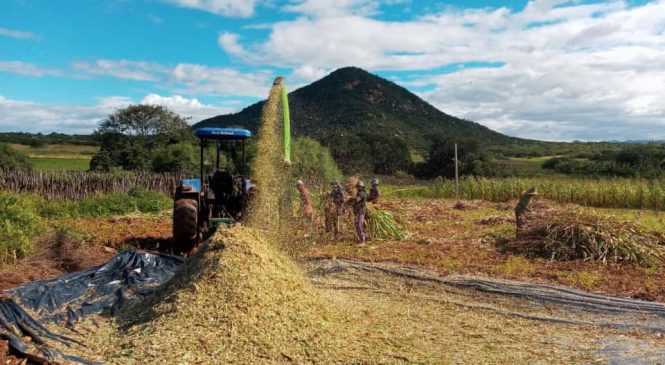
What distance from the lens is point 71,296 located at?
5.54 metres

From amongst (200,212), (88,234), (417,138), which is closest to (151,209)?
(88,234)

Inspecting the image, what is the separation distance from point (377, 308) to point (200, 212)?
3.80 m

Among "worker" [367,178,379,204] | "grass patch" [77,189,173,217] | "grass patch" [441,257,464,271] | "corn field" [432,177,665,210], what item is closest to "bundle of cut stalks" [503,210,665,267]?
"grass patch" [441,257,464,271]

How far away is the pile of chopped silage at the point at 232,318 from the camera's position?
414cm

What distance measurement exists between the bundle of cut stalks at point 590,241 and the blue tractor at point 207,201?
14.6 feet

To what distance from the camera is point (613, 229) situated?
29.0 ft

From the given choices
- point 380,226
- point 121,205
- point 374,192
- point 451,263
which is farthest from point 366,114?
point 451,263

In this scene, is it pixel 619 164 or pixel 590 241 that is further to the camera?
pixel 619 164

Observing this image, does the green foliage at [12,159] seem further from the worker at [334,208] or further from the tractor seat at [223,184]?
the tractor seat at [223,184]

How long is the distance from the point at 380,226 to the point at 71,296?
5.82 meters

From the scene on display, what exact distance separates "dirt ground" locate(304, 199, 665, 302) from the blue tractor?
134 centimetres

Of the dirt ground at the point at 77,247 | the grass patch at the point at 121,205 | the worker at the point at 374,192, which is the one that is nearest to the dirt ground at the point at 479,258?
the worker at the point at 374,192

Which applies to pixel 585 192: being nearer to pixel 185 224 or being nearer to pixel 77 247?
pixel 185 224

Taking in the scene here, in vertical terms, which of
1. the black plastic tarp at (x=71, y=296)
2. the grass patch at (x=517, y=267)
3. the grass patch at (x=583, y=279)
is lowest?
the grass patch at (x=583, y=279)
